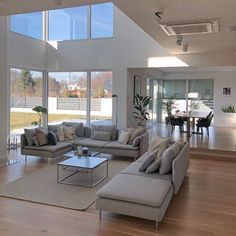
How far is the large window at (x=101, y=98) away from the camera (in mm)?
8867

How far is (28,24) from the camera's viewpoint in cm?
841

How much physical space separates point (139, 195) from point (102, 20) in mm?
6862

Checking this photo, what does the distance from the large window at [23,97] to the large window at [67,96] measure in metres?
0.50

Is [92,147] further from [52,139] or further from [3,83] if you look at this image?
[3,83]

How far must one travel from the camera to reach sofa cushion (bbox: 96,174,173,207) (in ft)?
10.5

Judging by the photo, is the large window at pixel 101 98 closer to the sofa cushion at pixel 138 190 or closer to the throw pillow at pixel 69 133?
the throw pillow at pixel 69 133

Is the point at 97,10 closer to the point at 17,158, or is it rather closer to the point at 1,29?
the point at 1,29

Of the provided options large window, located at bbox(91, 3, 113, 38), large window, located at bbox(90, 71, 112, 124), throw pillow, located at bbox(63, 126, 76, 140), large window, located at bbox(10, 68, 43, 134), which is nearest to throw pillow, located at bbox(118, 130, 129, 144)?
throw pillow, located at bbox(63, 126, 76, 140)

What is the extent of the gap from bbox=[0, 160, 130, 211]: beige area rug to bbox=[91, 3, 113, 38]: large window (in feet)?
16.8

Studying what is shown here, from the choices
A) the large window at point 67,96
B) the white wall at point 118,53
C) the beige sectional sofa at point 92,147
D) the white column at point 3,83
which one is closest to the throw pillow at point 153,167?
the beige sectional sofa at point 92,147

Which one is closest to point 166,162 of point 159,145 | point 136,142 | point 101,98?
point 159,145

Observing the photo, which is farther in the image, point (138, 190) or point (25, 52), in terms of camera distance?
point (25, 52)

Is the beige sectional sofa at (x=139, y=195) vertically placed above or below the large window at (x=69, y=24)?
below

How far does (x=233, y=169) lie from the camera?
5.83 m
